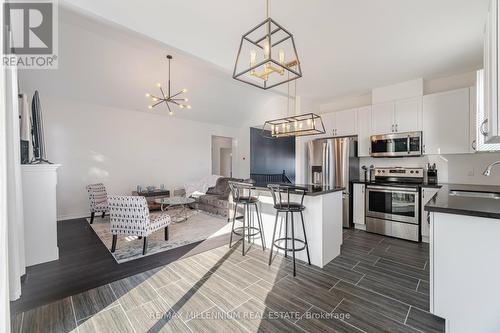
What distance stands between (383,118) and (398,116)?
0.80 ft

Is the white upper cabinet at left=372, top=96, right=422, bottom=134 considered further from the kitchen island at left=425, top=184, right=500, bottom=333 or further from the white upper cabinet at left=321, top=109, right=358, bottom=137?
the kitchen island at left=425, top=184, right=500, bottom=333

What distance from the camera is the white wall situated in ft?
16.1

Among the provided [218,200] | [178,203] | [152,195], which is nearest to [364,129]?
[218,200]

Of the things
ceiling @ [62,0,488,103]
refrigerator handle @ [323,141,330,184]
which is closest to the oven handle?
refrigerator handle @ [323,141,330,184]

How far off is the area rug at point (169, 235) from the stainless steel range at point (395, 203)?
9.24 ft

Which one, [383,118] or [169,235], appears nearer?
[169,235]

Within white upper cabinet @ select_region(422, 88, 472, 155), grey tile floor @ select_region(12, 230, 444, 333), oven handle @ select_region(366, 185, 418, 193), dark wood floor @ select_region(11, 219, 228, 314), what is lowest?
grey tile floor @ select_region(12, 230, 444, 333)

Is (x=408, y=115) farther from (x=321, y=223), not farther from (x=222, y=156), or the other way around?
(x=222, y=156)

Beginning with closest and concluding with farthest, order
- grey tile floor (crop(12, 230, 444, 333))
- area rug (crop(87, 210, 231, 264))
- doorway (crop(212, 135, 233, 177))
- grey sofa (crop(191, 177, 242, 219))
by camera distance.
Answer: grey tile floor (crop(12, 230, 444, 333))
area rug (crop(87, 210, 231, 264))
grey sofa (crop(191, 177, 242, 219))
doorway (crop(212, 135, 233, 177))

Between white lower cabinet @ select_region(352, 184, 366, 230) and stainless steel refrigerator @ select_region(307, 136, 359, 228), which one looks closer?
white lower cabinet @ select_region(352, 184, 366, 230)

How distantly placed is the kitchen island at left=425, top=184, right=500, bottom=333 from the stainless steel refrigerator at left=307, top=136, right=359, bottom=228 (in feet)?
8.52

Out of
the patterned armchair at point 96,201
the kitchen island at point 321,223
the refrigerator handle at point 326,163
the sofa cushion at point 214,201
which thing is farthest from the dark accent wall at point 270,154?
the kitchen island at point 321,223

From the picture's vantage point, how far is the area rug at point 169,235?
10.4 ft

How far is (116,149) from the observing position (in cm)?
570
